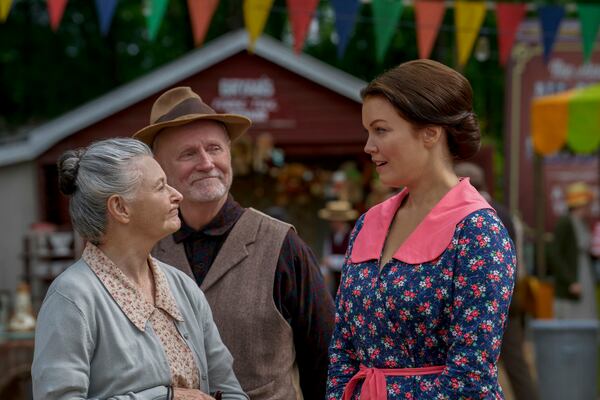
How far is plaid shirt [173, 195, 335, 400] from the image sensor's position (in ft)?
10.2

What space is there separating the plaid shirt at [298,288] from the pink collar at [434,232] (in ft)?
1.73

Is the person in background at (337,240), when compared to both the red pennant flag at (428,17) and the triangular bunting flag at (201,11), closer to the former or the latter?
the red pennant flag at (428,17)

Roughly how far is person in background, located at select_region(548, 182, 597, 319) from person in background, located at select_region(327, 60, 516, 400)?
24.1 ft

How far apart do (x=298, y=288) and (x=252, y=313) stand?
18 cm

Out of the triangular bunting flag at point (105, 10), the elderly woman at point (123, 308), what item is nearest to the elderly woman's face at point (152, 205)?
the elderly woman at point (123, 308)

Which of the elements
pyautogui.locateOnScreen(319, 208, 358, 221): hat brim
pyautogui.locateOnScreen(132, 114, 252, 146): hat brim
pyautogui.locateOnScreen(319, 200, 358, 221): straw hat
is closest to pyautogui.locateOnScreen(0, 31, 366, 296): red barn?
pyautogui.locateOnScreen(319, 200, 358, 221): straw hat

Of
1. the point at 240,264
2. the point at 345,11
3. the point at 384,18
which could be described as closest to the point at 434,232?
the point at 240,264

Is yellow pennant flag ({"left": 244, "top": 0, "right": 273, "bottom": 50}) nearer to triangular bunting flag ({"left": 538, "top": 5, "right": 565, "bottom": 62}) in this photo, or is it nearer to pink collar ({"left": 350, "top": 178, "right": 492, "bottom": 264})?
triangular bunting flag ({"left": 538, "top": 5, "right": 565, "bottom": 62})

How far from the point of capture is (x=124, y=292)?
2494mm

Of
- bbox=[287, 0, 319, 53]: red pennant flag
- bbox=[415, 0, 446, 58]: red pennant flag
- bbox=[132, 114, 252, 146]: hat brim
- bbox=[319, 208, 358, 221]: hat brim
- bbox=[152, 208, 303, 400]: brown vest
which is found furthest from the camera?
bbox=[319, 208, 358, 221]: hat brim

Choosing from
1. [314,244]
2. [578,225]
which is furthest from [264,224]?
[314,244]

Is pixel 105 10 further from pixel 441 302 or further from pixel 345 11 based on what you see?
pixel 441 302

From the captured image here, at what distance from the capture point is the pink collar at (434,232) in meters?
2.41

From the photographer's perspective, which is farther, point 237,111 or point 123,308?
point 237,111
